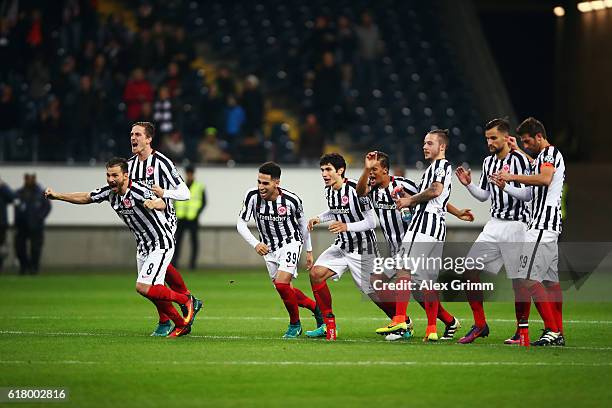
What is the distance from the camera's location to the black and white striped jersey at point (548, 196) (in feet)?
38.8

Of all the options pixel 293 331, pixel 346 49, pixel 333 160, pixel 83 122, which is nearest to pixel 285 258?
pixel 293 331

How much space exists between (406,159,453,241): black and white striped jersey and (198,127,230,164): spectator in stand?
44.4ft

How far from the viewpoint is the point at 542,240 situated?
1188cm

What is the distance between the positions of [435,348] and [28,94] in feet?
53.1

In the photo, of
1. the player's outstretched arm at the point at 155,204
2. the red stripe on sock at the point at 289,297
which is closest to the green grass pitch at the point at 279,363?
the red stripe on sock at the point at 289,297

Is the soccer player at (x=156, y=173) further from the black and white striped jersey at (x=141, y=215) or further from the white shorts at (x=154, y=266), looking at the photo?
the white shorts at (x=154, y=266)

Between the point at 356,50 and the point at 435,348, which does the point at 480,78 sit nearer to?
the point at 356,50

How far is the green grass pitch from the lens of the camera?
29.0 ft

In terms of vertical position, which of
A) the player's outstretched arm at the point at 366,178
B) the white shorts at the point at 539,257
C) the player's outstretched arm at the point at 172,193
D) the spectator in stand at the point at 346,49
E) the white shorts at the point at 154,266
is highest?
the spectator in stand at the point at 346,49

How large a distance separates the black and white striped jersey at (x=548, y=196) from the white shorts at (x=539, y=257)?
0.27 ft

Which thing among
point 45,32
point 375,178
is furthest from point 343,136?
point 375,178

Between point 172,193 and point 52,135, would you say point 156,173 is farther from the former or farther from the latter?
point 52,135

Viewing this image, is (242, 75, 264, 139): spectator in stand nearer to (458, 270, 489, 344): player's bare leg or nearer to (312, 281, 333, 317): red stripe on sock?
(312, 281, 333, 317): red stripe on sock

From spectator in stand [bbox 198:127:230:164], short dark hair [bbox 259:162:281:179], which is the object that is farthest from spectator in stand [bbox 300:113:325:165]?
short dark hair [bbox 259:162:281:179]
